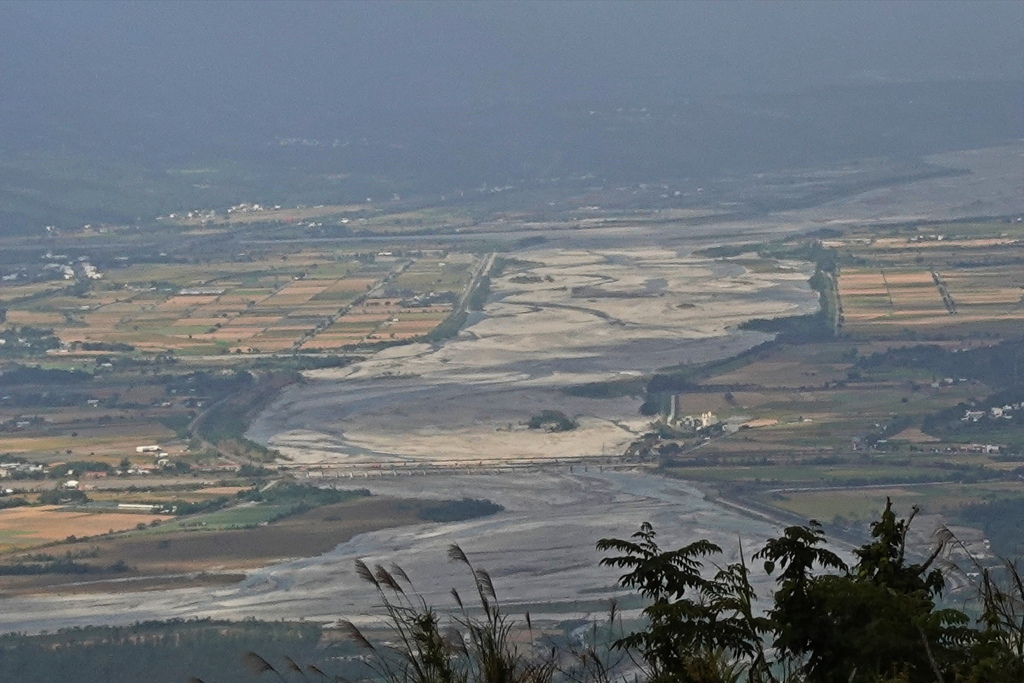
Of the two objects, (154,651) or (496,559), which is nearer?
(154,651)

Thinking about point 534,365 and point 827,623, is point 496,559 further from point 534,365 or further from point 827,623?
point 827,623

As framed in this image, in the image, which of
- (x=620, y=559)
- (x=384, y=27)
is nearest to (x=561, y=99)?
(x=384, y=27)

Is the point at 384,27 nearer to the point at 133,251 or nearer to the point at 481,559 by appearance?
the point at 133,251

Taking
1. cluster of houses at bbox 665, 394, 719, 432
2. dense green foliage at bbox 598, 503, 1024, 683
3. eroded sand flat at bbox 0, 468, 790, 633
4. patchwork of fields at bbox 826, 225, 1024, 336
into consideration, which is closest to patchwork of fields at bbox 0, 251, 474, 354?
patchwork of fields at bbox 826, 225, 1024, 336

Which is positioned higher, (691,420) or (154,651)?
(691,420)

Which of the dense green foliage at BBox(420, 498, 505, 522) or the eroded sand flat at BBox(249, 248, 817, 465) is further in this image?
the eroded sand flat at BBox(249, 248, 817, 465)

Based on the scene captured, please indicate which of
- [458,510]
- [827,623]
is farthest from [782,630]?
[458,510]

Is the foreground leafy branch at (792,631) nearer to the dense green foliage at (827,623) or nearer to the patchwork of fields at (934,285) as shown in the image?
the dense green foliage at (827,623)

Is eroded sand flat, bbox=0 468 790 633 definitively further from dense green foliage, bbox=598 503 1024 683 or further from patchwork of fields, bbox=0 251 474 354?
patchwork of fields, bbox=0 251 474 354

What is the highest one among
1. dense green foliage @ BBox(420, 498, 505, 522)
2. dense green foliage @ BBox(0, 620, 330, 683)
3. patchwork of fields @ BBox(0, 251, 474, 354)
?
patchwork of fields @ BBox(0, 251, 474, 354)
